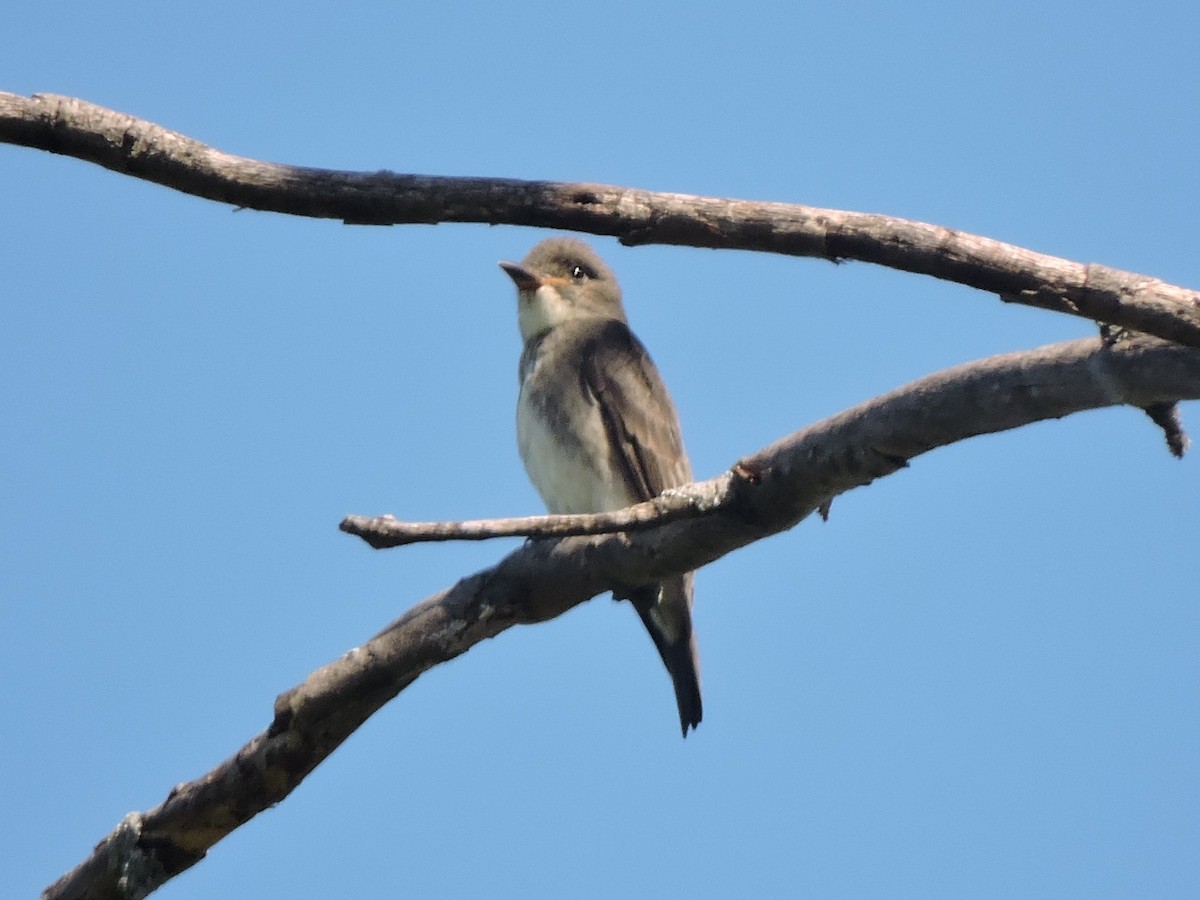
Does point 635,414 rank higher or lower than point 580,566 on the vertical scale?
higher

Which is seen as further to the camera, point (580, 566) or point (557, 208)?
point (580, 566)

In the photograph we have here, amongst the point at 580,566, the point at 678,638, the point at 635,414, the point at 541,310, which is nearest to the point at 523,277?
the point at 541,310

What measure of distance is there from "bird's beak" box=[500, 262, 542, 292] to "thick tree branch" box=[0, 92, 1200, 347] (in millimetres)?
4099

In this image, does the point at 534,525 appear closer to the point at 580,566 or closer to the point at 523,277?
the point at 580,566

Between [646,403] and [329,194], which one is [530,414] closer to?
[646,403]

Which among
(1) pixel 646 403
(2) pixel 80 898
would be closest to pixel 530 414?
(1) pixel 646 403

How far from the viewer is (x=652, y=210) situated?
4266 mm

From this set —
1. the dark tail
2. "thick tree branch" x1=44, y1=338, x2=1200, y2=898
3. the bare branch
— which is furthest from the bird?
the bare branch

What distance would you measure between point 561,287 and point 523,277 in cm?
23

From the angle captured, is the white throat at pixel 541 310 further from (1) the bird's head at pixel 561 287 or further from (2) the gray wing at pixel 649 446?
(2) the gray wing at pixel 649 446

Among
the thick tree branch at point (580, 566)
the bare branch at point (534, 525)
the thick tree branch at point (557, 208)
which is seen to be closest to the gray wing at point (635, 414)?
the thick tree branch at point (580, 566)

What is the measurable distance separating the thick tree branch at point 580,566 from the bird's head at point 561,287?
11.8ft

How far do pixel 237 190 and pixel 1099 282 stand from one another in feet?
7.74

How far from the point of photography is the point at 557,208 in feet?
13.8
